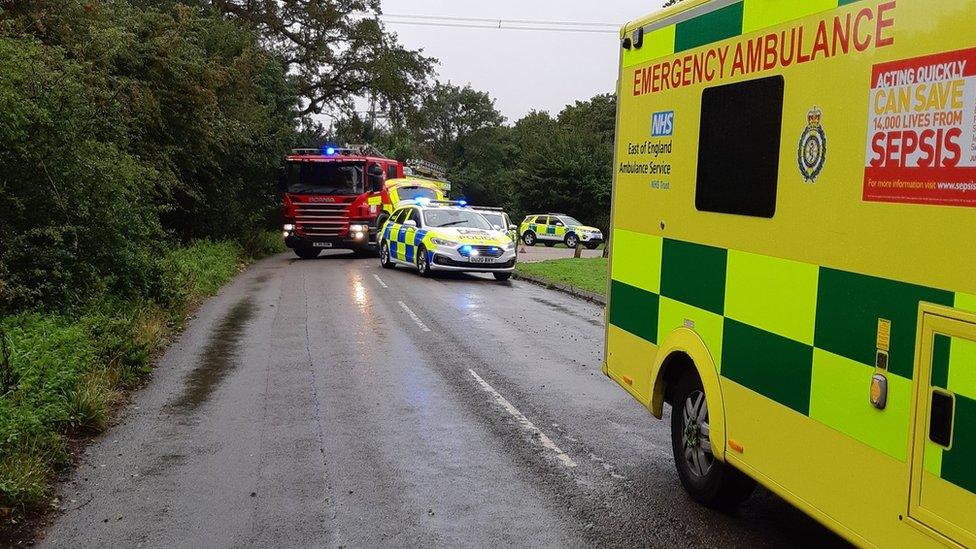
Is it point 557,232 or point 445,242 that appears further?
point 557,232

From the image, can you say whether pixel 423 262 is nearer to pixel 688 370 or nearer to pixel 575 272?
pixel 575 272

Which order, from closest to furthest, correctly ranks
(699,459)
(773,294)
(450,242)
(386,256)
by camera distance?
(773,294), (699,459), (450,242), (386,256)

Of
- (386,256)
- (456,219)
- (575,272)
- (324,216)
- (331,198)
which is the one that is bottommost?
(575,272)

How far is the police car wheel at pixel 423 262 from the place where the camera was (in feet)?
71.1

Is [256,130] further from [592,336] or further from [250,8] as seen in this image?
[592,336]

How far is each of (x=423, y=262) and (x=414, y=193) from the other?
868 centimetres

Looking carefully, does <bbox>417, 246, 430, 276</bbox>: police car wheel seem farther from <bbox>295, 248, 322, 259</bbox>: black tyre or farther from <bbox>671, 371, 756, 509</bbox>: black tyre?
<bbox>671, 371, 756, 509</bbox>: black tyre

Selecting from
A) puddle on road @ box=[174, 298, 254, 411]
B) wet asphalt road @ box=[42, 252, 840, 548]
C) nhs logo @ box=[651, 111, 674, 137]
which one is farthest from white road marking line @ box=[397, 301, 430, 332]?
nhs logo @ box=[651, 111, 674, 137]

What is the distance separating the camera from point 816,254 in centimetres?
436

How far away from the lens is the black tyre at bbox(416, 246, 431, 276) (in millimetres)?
21641

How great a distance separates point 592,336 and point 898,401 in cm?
973

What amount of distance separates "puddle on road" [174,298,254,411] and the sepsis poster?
21.7 ft

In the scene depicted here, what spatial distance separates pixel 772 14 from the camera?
4859mm

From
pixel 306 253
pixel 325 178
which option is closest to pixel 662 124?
pixel 325 178
